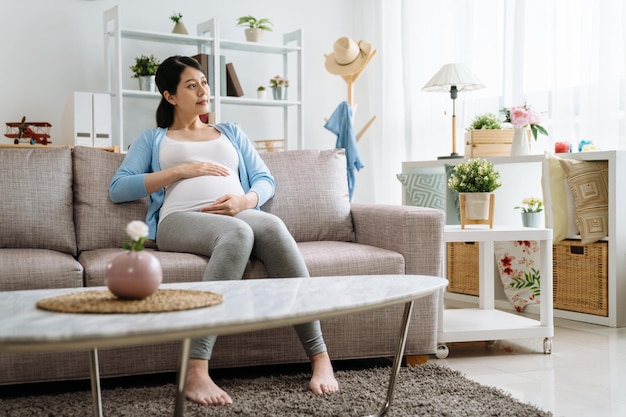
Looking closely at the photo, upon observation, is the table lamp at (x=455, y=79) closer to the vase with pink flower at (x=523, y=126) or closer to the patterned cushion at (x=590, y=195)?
the vase with pink flower at (x=523, y=126)

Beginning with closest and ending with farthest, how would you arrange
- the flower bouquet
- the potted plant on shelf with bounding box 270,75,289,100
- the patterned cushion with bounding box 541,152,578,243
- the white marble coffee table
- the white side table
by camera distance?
the white marble coffee table
the white side table
the patterned cushion with bounding box 541,152,578,243
the flower bouquet
the potted plant on shelf with bounding box 270,75,289,100

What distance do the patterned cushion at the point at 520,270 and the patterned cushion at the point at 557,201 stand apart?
180 millimetres

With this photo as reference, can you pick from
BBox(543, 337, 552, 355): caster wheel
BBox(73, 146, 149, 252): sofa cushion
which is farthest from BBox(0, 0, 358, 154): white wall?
BBox(543, 337, 552, 355): caster wheel

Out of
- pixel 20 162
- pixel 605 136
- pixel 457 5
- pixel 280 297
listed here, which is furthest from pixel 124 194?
pixel 457 5

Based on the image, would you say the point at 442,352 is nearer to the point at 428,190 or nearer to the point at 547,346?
the point at 547,346

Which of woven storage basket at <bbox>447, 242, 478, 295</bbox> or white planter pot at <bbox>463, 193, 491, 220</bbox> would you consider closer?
white planter pot at <bbox>463, 193, 491, 220</bbox>

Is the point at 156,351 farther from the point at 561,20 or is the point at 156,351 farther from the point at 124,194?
the point at 561,20

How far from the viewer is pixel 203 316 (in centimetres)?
119

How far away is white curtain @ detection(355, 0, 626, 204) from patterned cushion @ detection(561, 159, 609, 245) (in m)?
0.22

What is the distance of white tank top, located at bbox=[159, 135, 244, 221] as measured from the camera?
8.11 ft

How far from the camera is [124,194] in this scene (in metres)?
2.52

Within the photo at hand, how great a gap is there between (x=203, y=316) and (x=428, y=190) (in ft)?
9.79

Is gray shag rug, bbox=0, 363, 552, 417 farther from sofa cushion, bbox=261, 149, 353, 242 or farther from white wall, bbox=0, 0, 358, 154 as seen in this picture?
white wall, bbox=0, 0, 358, 154

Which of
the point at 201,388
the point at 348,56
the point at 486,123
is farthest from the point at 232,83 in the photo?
the point at 201,388
